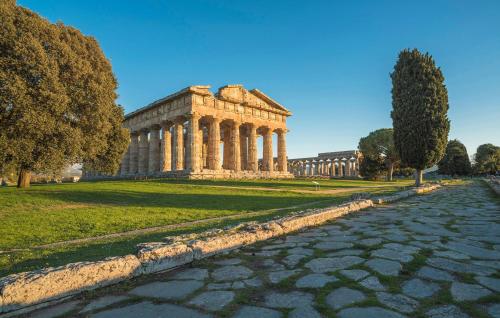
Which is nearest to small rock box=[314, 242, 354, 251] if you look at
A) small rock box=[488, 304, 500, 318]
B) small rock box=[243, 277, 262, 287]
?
small rock box=[243, 277, 262, 287]

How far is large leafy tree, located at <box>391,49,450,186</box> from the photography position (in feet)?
77.5

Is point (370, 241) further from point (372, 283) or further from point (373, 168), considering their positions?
point (373, 168)

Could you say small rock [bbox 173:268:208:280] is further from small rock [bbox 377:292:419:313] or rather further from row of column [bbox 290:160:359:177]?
row of column [bbox 290:160:359:177]

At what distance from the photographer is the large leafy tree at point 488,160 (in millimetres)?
81550

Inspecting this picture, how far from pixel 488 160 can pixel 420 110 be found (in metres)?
77.5

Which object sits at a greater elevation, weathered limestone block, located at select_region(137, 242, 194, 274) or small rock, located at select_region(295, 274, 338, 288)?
weathered limestone block, located at select_region(137, 242, 194, 274)

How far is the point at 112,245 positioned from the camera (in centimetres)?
580

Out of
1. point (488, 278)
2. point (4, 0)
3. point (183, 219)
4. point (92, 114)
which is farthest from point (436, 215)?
point (4, 0)

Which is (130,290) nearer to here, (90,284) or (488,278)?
(90,284)

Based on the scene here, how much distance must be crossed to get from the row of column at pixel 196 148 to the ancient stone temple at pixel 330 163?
91.5 ft

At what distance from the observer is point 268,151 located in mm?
45844

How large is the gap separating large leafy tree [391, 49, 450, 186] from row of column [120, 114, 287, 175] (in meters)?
21.5

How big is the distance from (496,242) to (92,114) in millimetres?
18277

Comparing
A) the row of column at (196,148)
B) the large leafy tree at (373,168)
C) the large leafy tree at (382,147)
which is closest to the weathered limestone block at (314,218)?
the row of column at (196,148)
